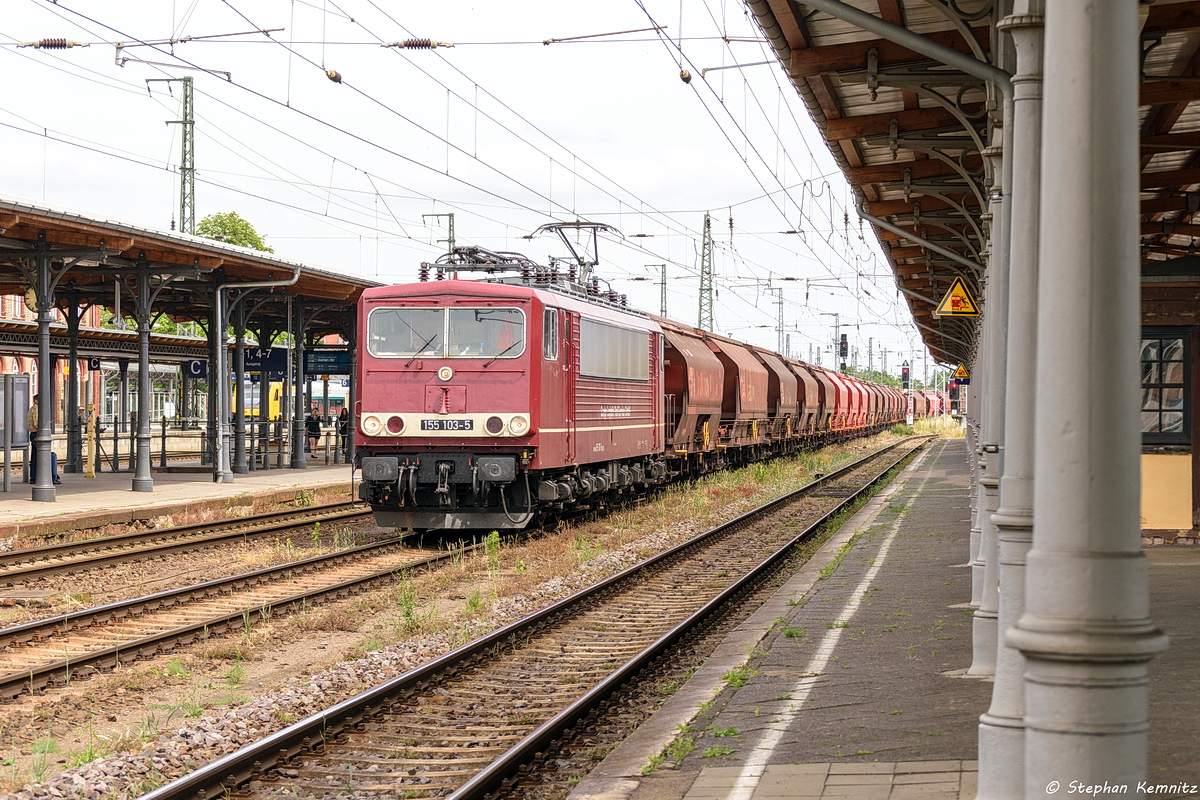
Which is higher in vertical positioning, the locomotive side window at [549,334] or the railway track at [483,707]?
the locomotive side window at [549,334]

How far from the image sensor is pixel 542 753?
22.5ft

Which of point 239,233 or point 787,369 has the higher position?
point 239,233

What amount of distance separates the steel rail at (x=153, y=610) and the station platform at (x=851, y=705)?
13.7 feet

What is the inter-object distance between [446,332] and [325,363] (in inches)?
711

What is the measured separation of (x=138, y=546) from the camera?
1617 cm

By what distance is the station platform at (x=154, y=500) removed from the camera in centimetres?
1744

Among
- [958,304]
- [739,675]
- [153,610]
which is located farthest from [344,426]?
[739,675]

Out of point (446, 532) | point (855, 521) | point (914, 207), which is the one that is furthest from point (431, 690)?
point (855, 521)

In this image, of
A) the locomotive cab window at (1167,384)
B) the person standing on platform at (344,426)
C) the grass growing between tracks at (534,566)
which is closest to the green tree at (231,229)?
the person standing on platform at (344,426)

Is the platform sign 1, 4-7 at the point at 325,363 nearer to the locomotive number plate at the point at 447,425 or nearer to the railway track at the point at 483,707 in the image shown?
the locomotive number plate at the point at 447,425

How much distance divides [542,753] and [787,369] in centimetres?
3255

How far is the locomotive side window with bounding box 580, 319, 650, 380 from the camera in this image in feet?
59.9

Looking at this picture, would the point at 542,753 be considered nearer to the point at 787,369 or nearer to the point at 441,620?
the point at 441,620

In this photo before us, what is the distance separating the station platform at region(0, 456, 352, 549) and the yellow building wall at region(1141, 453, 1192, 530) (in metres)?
13.4
